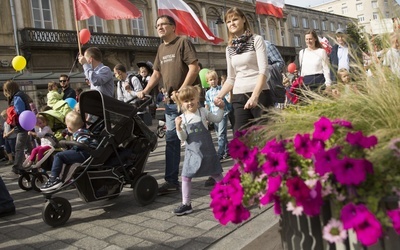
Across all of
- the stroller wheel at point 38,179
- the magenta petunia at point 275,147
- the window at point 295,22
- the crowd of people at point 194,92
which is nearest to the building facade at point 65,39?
the stroller wheel at point 38,179

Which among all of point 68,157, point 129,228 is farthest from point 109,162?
point 129,228

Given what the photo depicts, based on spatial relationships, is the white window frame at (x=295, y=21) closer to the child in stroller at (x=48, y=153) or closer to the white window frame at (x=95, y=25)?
the white window frame at (x=95, y=25)

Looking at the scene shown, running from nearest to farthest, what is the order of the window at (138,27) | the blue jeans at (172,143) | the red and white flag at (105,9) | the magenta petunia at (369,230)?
the magenta petunia at (369,230)
the blue jeans at (172,143)
the red and white flag at (105,9)
the window at (138,27)

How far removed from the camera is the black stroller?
377 centimetres

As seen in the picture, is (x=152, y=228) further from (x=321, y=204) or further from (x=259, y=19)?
(x=259, y=19)

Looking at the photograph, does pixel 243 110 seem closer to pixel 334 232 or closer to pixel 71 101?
pixel 334 232

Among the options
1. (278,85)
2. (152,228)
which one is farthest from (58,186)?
(278,85)

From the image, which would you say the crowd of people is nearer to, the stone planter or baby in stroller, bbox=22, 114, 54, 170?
Result: baby in stroller, bbox=22, 114, 54, 170

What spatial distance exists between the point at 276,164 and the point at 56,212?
9.49ft

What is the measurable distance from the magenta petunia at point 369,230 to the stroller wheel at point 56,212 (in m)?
3.14

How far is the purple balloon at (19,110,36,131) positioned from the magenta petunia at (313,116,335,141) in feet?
18.0

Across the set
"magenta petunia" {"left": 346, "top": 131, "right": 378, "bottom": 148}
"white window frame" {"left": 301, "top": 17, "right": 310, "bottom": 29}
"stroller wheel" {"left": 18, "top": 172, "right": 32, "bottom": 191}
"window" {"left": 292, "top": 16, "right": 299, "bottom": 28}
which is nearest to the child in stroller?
"stroller wheel" {"left": 18, "top": 172, "right": 32, "bottom": 191}

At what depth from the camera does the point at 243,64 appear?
3750 millimetres

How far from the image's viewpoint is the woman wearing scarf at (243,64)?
145 inches
